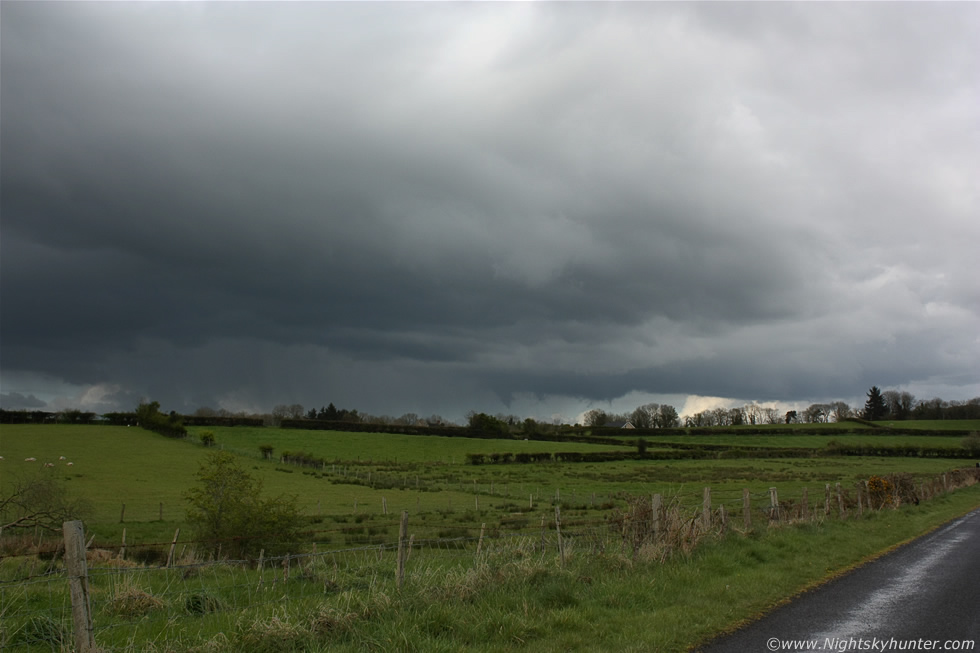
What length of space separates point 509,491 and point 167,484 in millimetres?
35247

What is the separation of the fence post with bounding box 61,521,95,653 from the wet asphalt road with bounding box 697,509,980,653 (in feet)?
25.6

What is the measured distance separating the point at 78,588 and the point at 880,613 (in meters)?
11.9

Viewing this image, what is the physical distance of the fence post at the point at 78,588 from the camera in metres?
7.61

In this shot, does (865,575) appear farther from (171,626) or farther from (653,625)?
(171,626)

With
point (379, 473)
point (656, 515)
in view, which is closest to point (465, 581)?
point (656, 515)

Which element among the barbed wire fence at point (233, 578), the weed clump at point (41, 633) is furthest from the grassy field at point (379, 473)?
the weed clump at point (41, 633)

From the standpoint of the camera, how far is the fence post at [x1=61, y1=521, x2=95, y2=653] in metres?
7.61

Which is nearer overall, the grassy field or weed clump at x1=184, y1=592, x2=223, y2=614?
weed clump at x1=184, y1=592, x2=223, y2=614

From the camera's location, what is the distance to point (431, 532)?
127 feet

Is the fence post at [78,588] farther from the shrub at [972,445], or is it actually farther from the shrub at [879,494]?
the shrub at [972,445]

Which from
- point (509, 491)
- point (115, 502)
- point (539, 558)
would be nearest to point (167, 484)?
point (115, 502)

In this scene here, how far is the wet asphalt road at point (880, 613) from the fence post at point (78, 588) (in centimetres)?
779

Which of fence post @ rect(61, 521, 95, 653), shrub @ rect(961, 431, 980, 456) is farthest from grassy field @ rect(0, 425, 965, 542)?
fence post @ rect(61, 521, 95, 653)

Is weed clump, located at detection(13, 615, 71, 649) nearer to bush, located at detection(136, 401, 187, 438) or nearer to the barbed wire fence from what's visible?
the barbed wire fence
